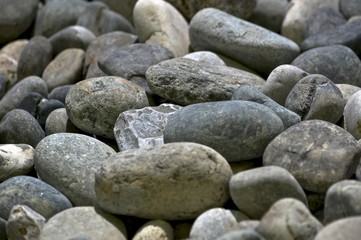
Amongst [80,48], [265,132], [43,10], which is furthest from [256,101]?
[43,10]

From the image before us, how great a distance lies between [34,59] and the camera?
392cm

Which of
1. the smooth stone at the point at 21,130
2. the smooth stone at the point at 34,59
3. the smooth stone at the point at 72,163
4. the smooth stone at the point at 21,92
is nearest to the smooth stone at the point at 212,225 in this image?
the smooth stone at the point at 72,163

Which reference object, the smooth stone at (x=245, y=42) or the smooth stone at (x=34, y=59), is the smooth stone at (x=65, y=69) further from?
the smooth stone at (x=245, y=42)

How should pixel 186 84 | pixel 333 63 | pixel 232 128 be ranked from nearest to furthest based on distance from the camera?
pixel 232 128 → pixel 186 84 → pixel 333 63

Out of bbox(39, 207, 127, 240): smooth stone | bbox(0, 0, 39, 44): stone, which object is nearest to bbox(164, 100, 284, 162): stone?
bbox(39, 207, 127, 240): smooth stone

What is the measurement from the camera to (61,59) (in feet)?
12.7

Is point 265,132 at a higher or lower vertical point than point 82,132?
higher

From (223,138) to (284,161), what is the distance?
0.72ft

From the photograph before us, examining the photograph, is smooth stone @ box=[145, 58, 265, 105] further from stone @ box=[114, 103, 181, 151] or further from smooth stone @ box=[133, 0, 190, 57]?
smooth stone @ box=[133, 0, 190, 57]

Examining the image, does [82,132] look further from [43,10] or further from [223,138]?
[43,10]

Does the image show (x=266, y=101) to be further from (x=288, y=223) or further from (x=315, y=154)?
(x=288, y=223)

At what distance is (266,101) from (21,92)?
1.34 m

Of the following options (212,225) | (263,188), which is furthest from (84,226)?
(263,188)

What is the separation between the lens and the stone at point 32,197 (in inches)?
97.7
